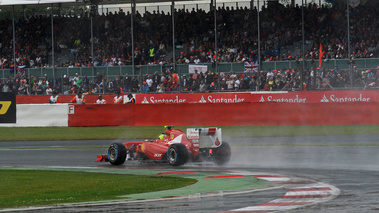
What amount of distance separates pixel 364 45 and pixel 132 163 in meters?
20.9

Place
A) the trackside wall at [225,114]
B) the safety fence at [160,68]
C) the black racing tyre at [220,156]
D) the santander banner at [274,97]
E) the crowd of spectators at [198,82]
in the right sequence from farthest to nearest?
the safety fence at [160,68], the crowd of spectators at [198,82], the santander banner at [274,97], the trackside wall at [225,114], the black racing tyre at [220,156]

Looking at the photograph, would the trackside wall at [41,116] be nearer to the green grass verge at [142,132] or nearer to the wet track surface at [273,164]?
the green grass verge at [142,132]

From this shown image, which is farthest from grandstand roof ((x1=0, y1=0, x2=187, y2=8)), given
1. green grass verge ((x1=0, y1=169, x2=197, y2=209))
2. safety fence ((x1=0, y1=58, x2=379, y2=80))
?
green grass verge ((x1=0, y1=169, x2=197, y2=209))

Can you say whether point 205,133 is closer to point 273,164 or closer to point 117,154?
point 273,164

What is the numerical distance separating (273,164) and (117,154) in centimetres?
351

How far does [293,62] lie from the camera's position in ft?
105

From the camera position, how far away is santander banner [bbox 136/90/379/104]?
28.2m

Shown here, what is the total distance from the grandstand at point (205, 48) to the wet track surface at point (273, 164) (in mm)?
9244

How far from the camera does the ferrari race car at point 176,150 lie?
45.0ft

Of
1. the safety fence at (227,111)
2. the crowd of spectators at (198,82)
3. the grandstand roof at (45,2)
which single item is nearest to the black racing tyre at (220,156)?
the safety fence at (227,111)

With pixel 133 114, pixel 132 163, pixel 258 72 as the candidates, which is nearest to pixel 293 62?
pixel 258 72

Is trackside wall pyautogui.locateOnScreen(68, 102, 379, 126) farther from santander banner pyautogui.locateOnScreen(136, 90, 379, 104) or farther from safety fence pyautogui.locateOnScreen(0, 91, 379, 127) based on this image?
santander banner pyautogui.locateOnScreen(136, 90, 379, 104)

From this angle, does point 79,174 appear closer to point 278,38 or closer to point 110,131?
point 110,131

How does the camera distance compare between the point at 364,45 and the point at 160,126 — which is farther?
the point at 364,45
